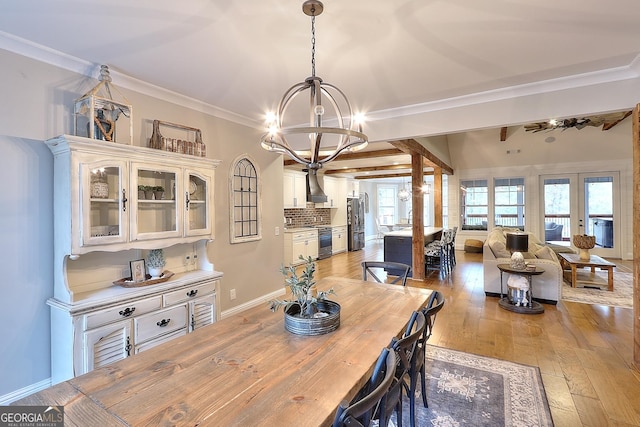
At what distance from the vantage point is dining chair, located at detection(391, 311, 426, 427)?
1379 millimetres

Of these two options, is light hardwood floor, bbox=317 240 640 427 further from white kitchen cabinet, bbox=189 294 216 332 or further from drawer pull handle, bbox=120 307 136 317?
drawer pull handle, bbox=120 307 136 317

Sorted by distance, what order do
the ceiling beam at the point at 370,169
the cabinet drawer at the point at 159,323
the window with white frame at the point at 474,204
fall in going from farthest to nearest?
the window with white frame at the point at 474,204, the ceiling beam at the point at 370,169, the cabinet drawer at the point at 159,323

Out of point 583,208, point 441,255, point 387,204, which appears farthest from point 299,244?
point 583,208

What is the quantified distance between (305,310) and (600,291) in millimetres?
5457

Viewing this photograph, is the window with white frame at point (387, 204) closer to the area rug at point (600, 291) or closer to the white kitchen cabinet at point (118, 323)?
the area rug at point (600, 291)

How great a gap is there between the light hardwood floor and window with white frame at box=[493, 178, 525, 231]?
192 inches

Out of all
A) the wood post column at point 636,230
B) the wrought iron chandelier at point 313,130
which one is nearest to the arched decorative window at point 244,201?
the wrought iron chandelier at point 313,130

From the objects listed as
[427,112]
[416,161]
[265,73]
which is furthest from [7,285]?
[416,161]

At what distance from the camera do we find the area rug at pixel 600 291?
4375mm

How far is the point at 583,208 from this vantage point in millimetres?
7961

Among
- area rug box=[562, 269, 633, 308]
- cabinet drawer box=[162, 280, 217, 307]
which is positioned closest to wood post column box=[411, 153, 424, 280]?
A: area rug box=[562, 269, 633, 308]

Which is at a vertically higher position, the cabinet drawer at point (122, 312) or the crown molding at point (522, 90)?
the crown molding at point (522, 90)

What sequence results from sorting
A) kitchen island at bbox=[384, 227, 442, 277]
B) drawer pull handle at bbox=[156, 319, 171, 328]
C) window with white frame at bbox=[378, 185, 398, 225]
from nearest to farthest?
drawer pull handle at bbox=[156, 319, 171, 328]
kitchen island at bbox=[384, 227, 442, 277]
window with white frame at bbox=[378, 185, 398, 225]

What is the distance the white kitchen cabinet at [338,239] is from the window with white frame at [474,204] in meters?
3.66
